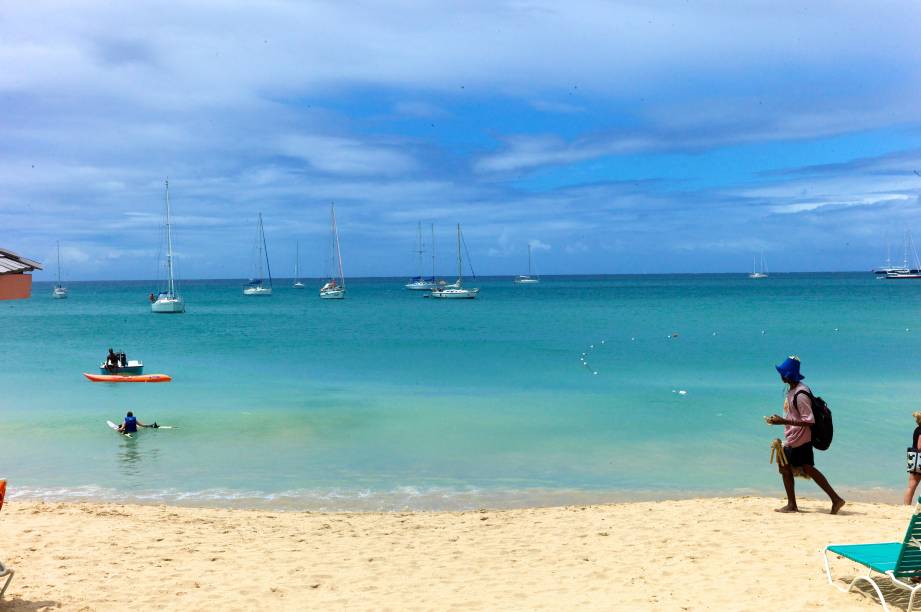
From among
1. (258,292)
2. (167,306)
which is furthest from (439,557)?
(258,292)

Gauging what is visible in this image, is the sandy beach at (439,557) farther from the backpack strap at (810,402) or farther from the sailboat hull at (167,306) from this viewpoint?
the sailboat hull at (167,306)

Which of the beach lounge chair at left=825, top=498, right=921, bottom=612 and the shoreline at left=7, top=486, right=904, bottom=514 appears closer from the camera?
the beach lounge chair at left=825, top=498, right=921, bottom=612

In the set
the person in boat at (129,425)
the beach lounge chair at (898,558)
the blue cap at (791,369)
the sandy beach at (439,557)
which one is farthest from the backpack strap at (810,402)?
the person in boat at (129,425)

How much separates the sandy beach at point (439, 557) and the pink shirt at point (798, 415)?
103cm

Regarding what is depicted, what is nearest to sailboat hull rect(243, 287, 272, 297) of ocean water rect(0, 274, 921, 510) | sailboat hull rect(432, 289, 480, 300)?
sailboat hull rect(432, 289, 480, 300)

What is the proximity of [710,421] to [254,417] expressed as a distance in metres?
11.9

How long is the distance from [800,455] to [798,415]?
1.72 ft

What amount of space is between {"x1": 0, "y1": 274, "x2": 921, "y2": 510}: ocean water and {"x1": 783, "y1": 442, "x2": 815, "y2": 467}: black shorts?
12.7ft

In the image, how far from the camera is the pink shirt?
28.5 feet

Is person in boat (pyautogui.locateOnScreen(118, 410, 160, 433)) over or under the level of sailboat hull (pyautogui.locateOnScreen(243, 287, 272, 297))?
under

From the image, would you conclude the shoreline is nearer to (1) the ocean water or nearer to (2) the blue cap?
(1) the ocean water

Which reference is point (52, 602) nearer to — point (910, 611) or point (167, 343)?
point (910, 611)

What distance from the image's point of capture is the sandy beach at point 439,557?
6875 millimetres

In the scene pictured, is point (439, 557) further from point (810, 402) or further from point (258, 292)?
point (258, 292)
